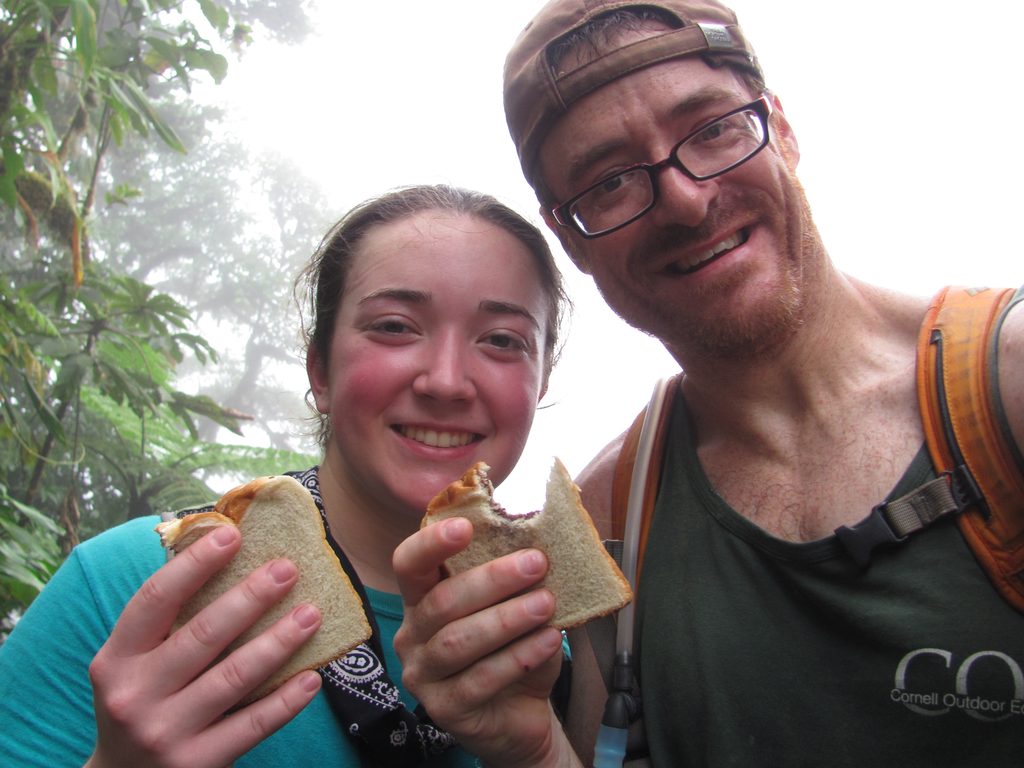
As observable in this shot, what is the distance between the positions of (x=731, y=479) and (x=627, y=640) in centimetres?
61

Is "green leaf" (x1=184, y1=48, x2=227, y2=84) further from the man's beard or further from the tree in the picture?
the man's beard

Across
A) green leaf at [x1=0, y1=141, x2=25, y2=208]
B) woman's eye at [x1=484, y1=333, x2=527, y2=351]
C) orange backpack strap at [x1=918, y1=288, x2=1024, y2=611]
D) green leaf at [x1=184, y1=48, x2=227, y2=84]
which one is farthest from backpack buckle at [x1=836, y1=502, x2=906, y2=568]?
green leaf at [x1=184, y1=48, x2=227, y2=84]

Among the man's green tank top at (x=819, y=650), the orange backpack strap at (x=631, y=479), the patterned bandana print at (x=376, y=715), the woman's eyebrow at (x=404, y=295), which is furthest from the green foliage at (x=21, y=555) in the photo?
the man's green tank top at (x=819, y=650)

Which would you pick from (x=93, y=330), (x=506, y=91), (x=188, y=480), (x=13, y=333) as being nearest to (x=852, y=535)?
(x=506, y=91)

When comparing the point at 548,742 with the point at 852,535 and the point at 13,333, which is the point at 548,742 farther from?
the point at 13,333

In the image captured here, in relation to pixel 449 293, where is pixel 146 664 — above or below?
below

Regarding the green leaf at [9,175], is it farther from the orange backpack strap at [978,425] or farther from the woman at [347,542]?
the orange backpack strap at [978,425]

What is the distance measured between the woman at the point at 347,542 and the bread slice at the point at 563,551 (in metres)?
0.31

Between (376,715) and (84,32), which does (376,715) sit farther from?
(84,32)

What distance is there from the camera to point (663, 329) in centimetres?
219

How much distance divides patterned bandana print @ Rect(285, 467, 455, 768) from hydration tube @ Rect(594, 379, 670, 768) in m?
0.43

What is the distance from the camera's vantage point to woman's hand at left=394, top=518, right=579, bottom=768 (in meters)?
1.43

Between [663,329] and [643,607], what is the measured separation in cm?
91

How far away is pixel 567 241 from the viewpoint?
2.51 meters
